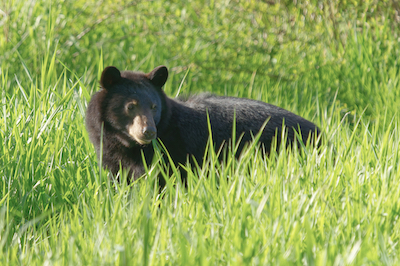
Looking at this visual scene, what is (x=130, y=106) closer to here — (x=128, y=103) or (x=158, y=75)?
(x=128, y=103)

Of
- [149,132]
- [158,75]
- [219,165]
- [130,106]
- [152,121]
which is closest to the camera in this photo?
[219,165]

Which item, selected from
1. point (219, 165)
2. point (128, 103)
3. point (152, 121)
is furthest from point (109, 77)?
point (219, 165)

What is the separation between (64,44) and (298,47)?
10.00 ft

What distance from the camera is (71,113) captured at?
3811 millimetres

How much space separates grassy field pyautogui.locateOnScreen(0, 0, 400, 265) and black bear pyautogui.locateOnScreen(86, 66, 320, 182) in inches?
7.9

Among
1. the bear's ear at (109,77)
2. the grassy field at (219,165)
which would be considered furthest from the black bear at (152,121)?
the grassy field at (219,165)

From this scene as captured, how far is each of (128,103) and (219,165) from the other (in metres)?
0.91

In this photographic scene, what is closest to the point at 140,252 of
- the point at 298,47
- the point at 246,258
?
the point at 246,258

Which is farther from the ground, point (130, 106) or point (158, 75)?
point (158, 75)

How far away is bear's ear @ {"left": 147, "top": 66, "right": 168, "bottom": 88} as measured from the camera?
3.46 m

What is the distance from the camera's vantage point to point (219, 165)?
2.70 meters

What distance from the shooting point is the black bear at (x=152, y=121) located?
325 cm

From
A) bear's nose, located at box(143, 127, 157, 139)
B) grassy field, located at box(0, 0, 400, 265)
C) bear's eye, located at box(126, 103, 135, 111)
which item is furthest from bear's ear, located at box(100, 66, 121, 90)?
bear's nose, located at box(143, 127, 157, 139)

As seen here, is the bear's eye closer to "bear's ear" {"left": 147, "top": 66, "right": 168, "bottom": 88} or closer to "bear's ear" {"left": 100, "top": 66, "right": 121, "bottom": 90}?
"bear's ear" {"left": 100, "top": 66, "right": 121, "bottom": 90}
